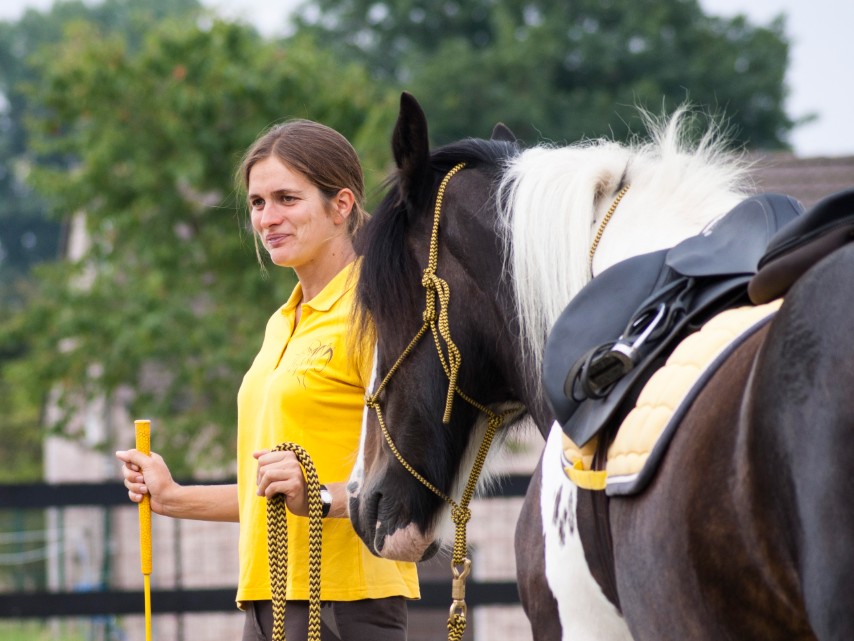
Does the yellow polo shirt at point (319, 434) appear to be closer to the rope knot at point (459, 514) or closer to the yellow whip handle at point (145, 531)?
the yellow whip handle at point (145, 531)

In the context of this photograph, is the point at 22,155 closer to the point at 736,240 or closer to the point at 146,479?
the point at 146,479

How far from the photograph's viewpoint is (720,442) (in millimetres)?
1429

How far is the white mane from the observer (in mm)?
1962

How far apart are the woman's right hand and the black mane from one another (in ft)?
2.50

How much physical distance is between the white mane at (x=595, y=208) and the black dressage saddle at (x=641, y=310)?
13cm

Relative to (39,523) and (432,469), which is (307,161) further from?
(39,523)

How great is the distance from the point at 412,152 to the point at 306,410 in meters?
0.65

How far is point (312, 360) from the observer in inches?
96.4

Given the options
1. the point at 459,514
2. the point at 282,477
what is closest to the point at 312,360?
the point at 282,477

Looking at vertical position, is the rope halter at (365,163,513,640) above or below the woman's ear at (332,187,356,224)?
below

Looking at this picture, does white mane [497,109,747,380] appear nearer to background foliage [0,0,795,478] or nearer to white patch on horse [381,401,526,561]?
white patch on horse [381,401,526,561]

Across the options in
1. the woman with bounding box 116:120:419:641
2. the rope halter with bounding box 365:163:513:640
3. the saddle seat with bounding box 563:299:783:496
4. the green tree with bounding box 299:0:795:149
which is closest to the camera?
the saddle seat with bounding box 563:299:783:496

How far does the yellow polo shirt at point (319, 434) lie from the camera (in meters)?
2.43

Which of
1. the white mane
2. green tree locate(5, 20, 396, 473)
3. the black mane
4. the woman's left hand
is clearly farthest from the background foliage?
the white mane
